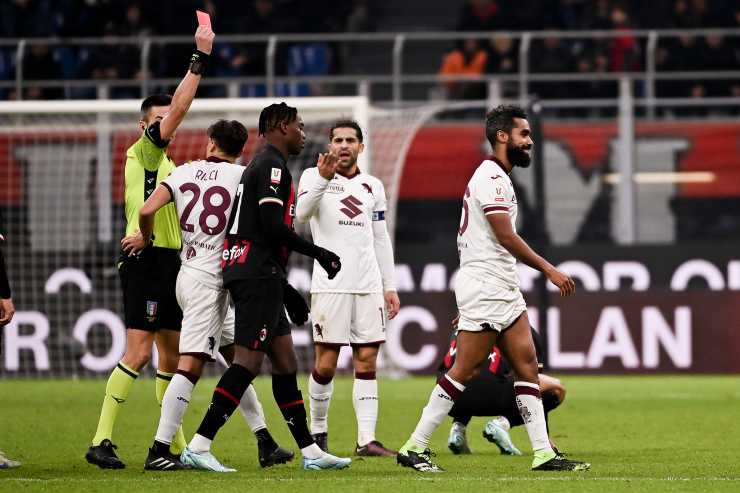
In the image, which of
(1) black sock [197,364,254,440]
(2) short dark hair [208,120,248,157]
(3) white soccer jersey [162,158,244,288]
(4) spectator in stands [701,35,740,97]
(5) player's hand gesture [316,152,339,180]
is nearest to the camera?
(1) black sock [197,364,254,440]

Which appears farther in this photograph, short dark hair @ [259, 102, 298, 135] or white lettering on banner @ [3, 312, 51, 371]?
white lettering on banner @ [3, 312, 51, 371]

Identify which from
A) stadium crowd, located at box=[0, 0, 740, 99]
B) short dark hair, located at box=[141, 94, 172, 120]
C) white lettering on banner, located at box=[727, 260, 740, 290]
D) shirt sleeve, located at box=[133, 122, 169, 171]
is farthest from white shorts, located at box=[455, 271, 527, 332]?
stadium crowd, located at box=[0, 0, 740, 99]

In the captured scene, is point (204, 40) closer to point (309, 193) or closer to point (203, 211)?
point (203, 211)

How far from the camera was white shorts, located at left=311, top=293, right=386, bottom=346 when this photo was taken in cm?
934

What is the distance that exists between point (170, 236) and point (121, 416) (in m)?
3.60

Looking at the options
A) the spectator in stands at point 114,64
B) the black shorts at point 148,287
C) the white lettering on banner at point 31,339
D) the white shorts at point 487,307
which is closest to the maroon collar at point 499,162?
the white shorts at point 487,307

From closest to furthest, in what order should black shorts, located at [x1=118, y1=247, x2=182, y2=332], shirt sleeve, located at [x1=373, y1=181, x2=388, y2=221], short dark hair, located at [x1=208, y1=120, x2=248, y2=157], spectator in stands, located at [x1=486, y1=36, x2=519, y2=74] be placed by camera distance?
short dark hair, located at [x1=208, y1=120, x2=248, y2=157], black shorts, located at [x1=118, y1=247, x2=182, y2=332], shirt sleeve, located at [x1=373, y1=181, x2=388, y2=221], spectator in stands, located at [x1=486, y1=36, x2=519, y2=74]

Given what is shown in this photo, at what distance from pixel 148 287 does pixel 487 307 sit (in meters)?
2.11

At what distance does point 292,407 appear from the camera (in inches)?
324

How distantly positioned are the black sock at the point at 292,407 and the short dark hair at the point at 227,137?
135cm

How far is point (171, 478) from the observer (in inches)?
303

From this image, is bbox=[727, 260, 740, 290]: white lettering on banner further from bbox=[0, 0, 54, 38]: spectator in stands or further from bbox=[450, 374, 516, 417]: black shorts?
bbox=[0, 0, 54, 38]: spectator in stands

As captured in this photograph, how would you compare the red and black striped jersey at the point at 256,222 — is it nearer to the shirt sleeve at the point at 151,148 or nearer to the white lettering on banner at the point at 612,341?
the shirt sleeve at the point at 151,148

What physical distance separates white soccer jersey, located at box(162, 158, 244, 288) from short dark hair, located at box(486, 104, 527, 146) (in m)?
1.49
